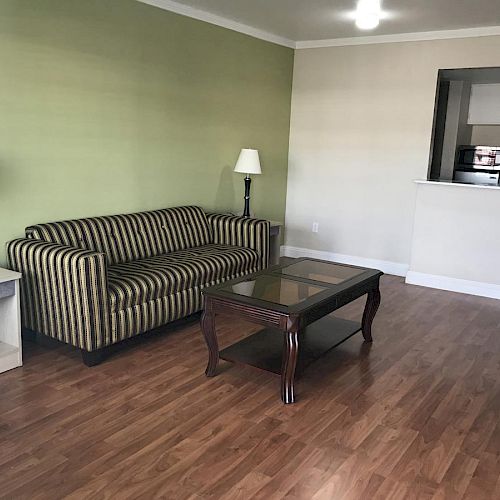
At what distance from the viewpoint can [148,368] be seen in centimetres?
309

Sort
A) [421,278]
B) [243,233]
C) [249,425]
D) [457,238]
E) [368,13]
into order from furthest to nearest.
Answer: [421,278]
[457,238]
[243,233]
[368,13]
[249,425]

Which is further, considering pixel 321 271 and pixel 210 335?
pixel 321 271

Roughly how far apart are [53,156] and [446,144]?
494cm

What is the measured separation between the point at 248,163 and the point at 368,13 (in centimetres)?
159

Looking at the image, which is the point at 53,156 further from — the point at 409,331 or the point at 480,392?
the point at 480,392

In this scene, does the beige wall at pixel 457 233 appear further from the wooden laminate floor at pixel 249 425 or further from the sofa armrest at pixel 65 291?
the sofa armrest at pixel 65 291

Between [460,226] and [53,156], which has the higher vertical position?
[53,156]

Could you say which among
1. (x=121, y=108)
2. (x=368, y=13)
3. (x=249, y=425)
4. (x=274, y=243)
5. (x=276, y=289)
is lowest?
(x=249, y=425)

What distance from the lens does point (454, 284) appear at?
4859 millimetres

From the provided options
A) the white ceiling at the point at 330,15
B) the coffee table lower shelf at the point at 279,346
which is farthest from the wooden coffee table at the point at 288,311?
the white ceiling at the point at 330,15

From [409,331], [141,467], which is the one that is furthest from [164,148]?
[141,467]

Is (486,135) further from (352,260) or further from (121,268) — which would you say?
(121,268)

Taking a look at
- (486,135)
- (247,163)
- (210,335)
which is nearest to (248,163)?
(247,163)

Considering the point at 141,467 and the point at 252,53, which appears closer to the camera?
the point at 141,467
